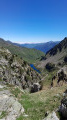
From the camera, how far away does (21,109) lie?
19.2m

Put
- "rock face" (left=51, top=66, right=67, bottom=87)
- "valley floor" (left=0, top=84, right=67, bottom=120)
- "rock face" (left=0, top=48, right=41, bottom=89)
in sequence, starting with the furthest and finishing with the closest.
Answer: "rock face" (left=0, top=48, right=41, bottom=89) → "rock face" (left=51, top=66, right=67, bottom=87) → "valley floor" (left=0, top=84, right=67, bottom=120)

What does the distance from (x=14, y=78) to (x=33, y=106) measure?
83.2 metres

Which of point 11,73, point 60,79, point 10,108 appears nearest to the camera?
point 10,108

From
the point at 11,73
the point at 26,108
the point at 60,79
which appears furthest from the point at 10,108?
the point at 11,73

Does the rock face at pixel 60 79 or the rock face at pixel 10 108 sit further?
the rock face at pixel 60 79

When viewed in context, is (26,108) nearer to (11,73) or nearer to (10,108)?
(10,108)

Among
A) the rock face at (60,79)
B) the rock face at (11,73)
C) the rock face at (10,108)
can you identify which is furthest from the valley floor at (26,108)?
the rock face at (11,73)

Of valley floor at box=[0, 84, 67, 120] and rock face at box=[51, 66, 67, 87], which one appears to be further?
rock face at box=[51, 66, 67, 87]

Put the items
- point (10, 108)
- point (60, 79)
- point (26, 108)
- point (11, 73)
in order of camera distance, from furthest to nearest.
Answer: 1. point (11, 73)
2. point (60, 79)
3. point (26, 108)
4. point (10, 108)

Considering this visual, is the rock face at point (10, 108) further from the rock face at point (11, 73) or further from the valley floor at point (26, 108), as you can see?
the rock face at point (11, 73)

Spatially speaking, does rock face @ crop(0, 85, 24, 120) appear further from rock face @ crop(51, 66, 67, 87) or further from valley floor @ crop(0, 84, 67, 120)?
rock face @ crop(51, 66, 67, 87)

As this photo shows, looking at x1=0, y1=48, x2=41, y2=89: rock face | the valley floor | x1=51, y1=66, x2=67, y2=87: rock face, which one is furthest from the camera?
x1=0, y1=48, x2=41, y2=89: rock face

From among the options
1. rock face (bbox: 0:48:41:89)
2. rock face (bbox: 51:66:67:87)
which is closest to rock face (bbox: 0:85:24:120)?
rock face (bbox: 51:66:67:87)

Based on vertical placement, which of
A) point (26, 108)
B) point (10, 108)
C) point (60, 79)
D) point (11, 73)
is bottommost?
point (11, 73)
